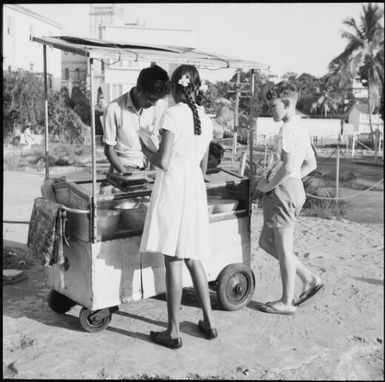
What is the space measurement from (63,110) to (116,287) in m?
21.2

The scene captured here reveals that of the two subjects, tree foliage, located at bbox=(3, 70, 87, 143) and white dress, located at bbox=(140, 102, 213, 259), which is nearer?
white dress, located at bbox=(140, 102, 213, 259)

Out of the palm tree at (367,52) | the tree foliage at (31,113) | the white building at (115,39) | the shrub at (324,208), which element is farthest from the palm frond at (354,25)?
the shrub at (324,208)

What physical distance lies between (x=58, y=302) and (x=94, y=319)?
51 cm

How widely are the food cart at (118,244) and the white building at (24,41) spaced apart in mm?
30861

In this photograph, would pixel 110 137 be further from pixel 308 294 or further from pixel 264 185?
pixel 308 294

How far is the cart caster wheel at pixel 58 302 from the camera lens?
4.35 m

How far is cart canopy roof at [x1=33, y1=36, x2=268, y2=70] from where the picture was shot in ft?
12.1

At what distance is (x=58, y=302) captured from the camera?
172 inches

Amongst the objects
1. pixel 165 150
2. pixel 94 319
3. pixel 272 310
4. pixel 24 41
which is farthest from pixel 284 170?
pixel 24 41

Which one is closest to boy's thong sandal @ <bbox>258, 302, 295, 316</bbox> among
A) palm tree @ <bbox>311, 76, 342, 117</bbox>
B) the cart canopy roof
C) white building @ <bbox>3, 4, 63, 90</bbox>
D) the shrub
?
the cart canopy roof

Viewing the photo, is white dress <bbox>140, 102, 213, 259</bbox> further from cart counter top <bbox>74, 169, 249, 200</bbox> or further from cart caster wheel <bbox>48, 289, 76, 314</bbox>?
cart caster wheel <bbox>48, 289, 76, 314</bbox>

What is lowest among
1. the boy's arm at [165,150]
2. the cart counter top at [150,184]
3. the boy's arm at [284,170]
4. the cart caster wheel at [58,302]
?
the cart caster wheel at [58,302]

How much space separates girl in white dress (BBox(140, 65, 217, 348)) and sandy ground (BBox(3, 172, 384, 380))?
310 mm

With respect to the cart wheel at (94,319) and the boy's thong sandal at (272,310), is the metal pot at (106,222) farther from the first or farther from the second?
the boy's thong sandal at (272,310)
